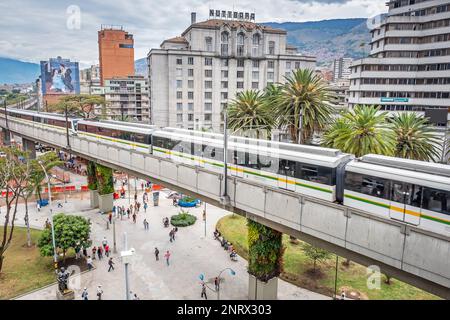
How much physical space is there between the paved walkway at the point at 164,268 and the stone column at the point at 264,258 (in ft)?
8.86

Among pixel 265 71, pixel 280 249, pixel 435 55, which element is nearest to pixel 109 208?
pixel 280 249

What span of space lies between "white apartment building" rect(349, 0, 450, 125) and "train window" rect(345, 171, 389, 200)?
47.8 m

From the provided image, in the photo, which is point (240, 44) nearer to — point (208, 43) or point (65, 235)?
point (208, 43)

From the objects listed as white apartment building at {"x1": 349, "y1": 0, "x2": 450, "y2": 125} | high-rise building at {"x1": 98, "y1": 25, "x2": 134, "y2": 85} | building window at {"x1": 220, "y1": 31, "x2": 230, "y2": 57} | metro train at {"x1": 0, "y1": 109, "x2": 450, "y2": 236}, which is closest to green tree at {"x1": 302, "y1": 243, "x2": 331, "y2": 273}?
metro train at {"x1": 0, "y1": 109, "x2": 450, "y2": 236}

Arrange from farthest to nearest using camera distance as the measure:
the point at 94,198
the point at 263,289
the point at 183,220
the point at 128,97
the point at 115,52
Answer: the point at 115,52 → the point at 128,97 → the point at 94,198 → the point at 183,220 → the point at 263,289

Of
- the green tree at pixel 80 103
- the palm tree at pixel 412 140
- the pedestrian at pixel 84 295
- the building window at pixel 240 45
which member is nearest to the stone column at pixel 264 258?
the pedestrian at pixel 84 295

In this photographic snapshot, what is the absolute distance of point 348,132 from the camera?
85.4ft

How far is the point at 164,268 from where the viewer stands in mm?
29828

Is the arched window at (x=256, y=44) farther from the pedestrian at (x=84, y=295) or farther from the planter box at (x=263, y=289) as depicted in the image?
the pedestrian at (x=84, y=295)

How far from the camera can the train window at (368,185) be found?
16062 millimetres

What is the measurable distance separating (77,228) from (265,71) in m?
62.2

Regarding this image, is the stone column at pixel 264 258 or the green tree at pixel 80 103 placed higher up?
the green tree at pixel 80 103

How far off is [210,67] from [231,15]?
1633cm

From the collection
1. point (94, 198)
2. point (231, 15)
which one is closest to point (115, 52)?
point (231, 15)
